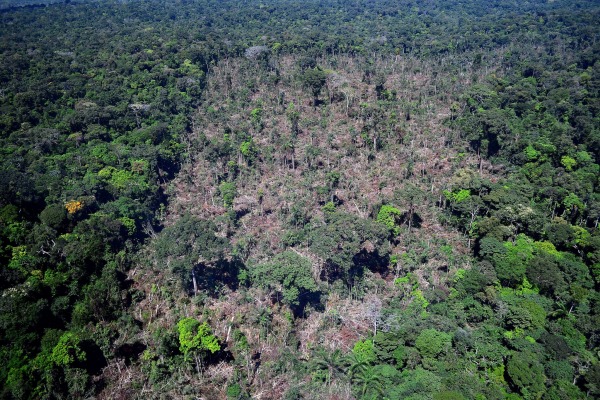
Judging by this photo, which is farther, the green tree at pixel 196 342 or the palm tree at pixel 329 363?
the green tree at pixel 196 342

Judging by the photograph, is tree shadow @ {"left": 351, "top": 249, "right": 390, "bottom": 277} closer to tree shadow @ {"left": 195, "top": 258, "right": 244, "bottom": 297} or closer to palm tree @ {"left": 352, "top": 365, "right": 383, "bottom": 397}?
tree shadow @ {"left": 195, "top": 258, "right": 244, "bottom": 297}

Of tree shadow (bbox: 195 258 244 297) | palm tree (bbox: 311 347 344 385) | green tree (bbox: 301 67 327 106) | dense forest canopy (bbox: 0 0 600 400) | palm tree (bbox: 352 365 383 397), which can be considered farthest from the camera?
green tree (bbox: 301 67 327 106)

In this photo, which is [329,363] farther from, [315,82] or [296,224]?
[315,82]

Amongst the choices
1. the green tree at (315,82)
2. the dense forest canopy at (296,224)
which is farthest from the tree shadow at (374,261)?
the green tree at (315,82)

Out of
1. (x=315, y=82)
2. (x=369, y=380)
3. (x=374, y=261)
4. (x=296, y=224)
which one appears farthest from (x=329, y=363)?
(x=315, y=82)

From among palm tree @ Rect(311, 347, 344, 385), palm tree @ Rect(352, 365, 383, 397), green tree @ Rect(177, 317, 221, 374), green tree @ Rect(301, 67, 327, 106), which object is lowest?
palm tree @ Rect(311, 347, 344, 385)

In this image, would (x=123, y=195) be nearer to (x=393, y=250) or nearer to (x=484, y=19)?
(x=393, y=250)

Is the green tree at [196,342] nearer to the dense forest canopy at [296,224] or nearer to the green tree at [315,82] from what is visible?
the dense forest canopy at [296,224]

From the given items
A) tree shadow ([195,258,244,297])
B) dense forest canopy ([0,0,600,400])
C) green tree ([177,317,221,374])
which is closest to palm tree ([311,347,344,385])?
dense forest canopy ([0,0,600,400])

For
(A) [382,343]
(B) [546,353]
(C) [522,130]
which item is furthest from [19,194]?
(C) [522,130]
